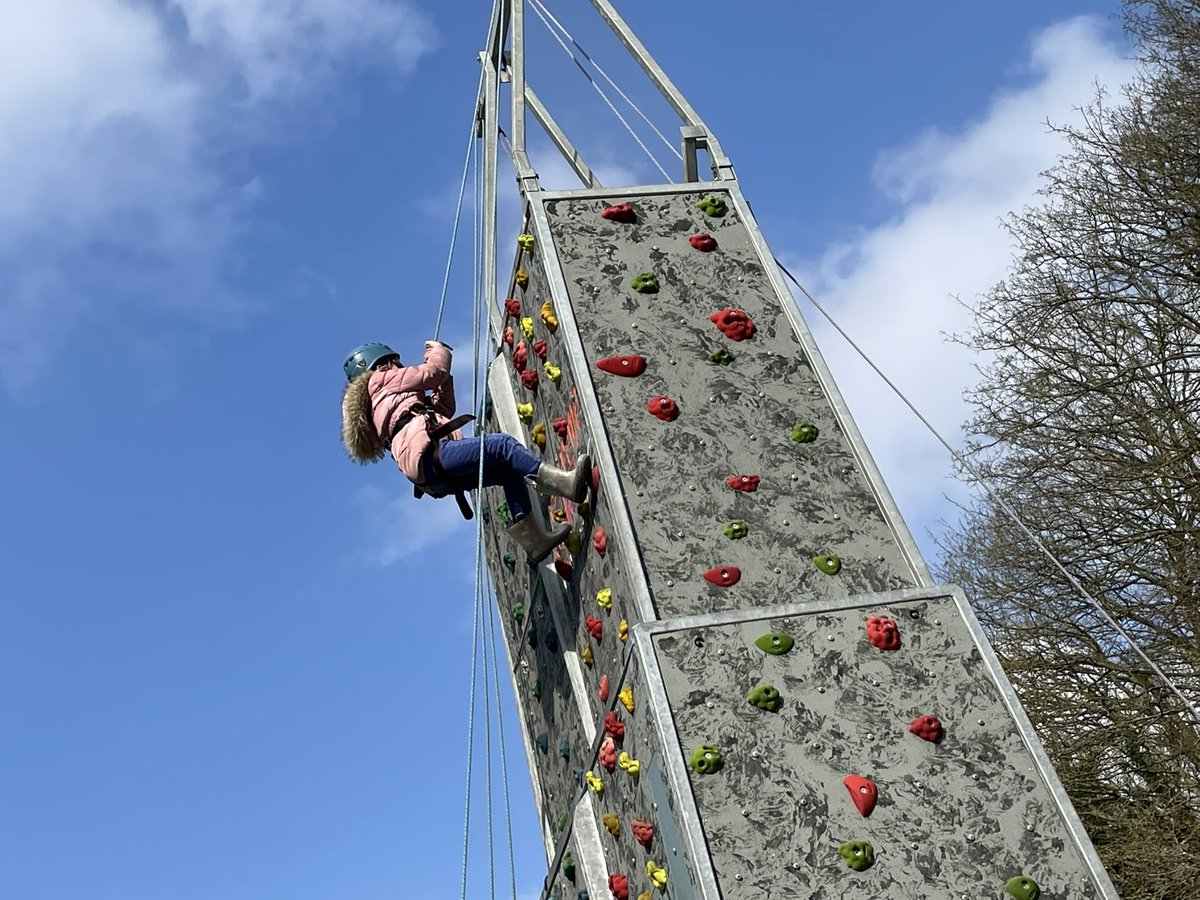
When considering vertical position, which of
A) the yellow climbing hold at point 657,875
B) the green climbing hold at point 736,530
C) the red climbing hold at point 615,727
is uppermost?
the green climbing hold at point 736,530

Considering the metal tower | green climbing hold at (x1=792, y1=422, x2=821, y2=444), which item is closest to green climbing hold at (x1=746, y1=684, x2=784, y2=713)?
the metal tower

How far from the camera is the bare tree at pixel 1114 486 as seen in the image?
11727 mm

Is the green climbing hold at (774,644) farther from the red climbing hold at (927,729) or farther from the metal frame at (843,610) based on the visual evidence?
the red climbing hold at (927,729)

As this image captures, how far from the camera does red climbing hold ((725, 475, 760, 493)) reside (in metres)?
5.80

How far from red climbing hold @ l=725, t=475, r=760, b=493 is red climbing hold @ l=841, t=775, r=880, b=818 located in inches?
49.1

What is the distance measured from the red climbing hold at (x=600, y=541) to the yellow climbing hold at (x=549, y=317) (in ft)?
3.23

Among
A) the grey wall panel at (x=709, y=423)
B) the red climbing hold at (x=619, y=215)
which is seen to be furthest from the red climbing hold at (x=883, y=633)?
the red climbing hold at (x=619, y=215)

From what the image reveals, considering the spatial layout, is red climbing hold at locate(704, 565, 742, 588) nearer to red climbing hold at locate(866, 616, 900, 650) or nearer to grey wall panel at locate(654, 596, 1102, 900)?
grey wall panel at locate(654, 596, 1102, 900)

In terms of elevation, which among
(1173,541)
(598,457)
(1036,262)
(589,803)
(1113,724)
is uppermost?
(1036,262)

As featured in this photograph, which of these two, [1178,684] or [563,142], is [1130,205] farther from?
[563,142]

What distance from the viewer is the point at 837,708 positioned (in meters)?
5.14

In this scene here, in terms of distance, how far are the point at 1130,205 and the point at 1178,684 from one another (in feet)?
14.4

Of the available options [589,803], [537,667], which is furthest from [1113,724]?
[589,803]

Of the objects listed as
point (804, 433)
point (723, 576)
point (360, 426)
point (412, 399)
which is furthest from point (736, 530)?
point (360, 426)
